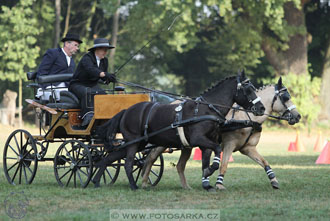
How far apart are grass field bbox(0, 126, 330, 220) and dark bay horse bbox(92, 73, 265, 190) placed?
672 millimetres

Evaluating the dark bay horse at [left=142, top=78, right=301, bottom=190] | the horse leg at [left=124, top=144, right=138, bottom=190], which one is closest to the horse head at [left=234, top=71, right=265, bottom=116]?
the dark bay horse at [left=142, top=78, right=301, bottom=190]

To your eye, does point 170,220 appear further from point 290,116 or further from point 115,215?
point 290,116

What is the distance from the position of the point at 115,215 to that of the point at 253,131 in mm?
4084

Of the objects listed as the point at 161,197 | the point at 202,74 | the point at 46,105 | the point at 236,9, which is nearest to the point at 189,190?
the point at 161,197

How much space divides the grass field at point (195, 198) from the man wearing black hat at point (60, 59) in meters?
2.02

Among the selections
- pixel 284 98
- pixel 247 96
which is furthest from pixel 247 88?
pixel 284 98

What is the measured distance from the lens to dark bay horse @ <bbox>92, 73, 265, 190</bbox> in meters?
9.93

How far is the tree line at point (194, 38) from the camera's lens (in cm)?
3036

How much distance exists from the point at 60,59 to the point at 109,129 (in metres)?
2.02

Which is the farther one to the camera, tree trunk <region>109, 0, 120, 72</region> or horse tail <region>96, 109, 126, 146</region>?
tree trunk <region>109, 0, 120, 72</region>

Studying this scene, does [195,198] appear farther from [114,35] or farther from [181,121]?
[114,35]

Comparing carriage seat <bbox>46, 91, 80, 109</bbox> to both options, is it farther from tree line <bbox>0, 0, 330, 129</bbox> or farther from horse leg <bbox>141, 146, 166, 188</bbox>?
tree line <bbox>0, 0, 330, 129</bbox>

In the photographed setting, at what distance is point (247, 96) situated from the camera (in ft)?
33.7

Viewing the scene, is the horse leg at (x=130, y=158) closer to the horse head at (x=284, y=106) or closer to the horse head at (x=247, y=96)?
the horse head at (x=247, y=96)
